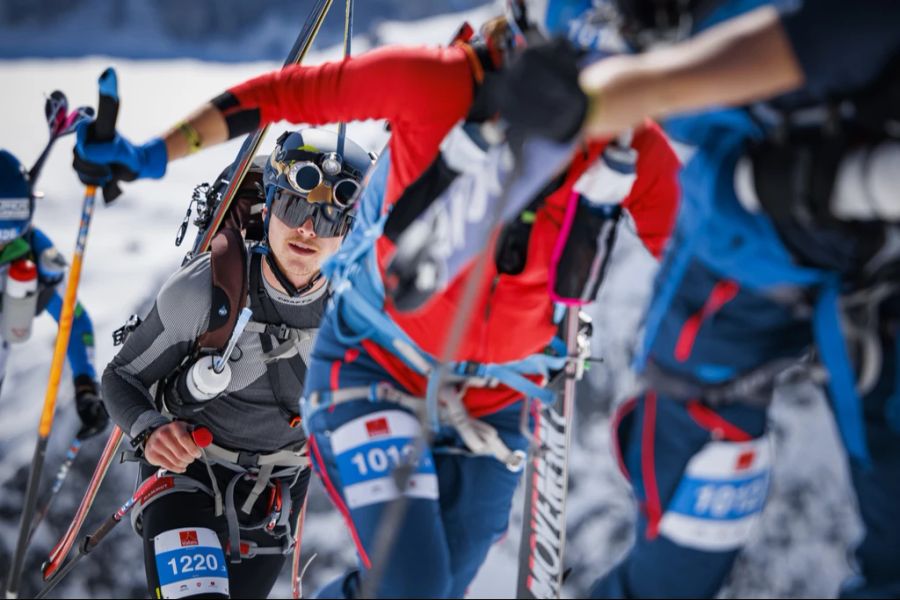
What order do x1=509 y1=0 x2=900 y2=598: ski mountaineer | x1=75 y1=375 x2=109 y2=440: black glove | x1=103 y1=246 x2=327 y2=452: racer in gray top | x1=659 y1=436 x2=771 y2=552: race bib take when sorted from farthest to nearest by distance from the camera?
x1=75 y1=375 x2=109 y2=440: black glove, x1=103 y1=246 x2=327 y2=452: racer in gray top, x1=659 y1=436 x2=771 y2=552: race bib, x1=509 y1=0 x2=900 y2=598: ski mountaineer

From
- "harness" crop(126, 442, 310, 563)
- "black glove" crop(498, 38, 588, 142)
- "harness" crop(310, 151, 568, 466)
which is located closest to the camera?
"black glove" crop(498, 38, 588, 142)

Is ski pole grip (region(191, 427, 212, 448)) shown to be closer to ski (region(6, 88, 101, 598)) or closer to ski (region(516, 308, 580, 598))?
ski (region(6, 88, 101, 598))

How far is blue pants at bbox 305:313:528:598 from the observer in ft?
7.77

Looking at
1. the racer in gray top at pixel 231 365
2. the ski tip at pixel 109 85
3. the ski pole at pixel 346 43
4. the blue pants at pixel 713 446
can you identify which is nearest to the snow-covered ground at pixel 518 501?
the ski pole at pixel 346 43

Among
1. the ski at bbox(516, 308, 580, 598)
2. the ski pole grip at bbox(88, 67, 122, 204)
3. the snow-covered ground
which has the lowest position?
the snow-covered ground

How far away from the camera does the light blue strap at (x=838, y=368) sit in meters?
1.86

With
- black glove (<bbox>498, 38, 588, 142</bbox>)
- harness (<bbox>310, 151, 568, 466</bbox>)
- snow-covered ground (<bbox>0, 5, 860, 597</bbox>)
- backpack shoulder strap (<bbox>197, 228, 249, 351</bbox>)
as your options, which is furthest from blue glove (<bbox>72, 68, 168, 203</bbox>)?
snow-covered ground (<bbox>0, 5, 860, 597</bbox>)

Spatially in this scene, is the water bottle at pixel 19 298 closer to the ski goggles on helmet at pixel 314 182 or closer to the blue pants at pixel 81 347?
the blue pants at pixel 81 347

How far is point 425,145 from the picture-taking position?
2.34 m

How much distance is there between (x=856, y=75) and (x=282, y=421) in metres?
2.82

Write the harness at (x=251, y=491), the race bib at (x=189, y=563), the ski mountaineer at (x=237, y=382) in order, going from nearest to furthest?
the race bib at (x=189, y=563)
the ski mountaineer at (x=237, y=382)
the harness at (x=251, y=491)

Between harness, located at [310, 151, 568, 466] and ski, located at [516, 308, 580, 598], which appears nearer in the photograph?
harness, located at [310, 151, 568, 466]

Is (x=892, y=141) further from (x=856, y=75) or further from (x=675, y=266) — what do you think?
(x=675, y=266)

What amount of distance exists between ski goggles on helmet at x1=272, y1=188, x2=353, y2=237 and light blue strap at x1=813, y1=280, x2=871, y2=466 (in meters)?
2.22
